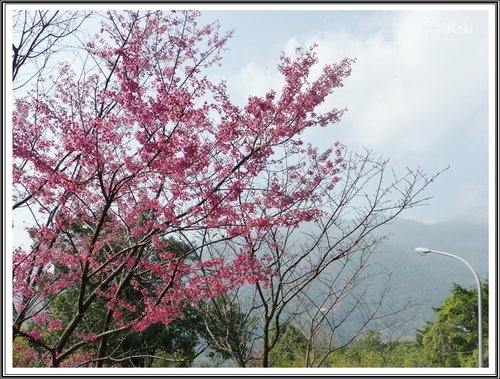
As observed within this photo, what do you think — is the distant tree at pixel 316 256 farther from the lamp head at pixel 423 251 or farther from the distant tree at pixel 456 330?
the distant tree at pixel 456 330

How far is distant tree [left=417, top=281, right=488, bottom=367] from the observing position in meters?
15.4

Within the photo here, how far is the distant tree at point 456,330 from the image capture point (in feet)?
50.4

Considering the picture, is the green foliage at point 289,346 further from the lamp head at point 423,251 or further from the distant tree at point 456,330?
the distant tree at point 456,330

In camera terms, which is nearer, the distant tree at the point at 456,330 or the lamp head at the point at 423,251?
the lamp head at the point at 423,251

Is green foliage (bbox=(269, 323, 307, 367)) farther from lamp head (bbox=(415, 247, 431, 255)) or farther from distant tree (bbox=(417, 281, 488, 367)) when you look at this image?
A: distant tree (bbox=(417, 281, 488, 367))

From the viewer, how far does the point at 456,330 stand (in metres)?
16.5

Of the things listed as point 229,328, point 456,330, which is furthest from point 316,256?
point 456,330

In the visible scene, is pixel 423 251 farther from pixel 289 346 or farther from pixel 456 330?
pixel 456 330

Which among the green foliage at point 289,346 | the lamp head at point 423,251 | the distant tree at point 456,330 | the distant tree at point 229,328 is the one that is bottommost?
the distant tree at point 456,330

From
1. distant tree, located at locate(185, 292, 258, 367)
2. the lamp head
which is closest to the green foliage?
distant tree, located at locate(185, 292, 258, 367)

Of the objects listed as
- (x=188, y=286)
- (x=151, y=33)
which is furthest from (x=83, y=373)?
(x=151, y=33)

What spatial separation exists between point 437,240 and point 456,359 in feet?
98.4

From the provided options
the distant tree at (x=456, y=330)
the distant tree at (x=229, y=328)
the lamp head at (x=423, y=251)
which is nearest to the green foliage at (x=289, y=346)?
the distant tree at (x=229, y=328)

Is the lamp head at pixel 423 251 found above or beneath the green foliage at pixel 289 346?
above
